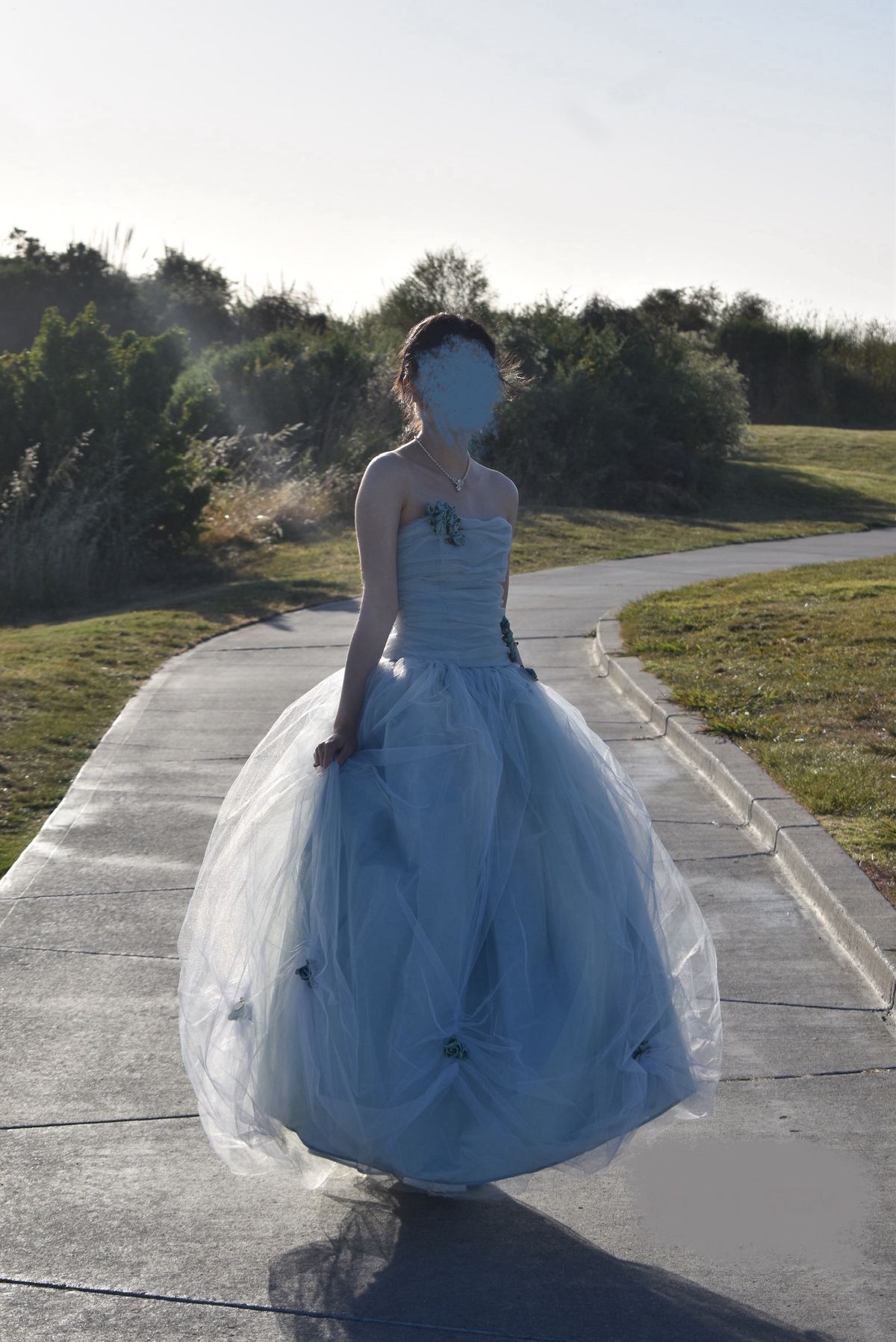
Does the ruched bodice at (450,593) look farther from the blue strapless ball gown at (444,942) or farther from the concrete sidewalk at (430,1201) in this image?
the concrete sidewalk at (430,1201)

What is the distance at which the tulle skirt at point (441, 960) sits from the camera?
3.16 m

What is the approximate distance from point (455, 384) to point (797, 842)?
→ 3.26 metres

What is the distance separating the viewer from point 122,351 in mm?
17594

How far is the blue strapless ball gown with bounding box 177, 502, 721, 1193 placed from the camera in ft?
10.4

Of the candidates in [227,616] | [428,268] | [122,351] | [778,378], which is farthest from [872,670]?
[778,378]

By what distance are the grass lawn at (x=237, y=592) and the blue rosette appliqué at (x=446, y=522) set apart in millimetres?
3505

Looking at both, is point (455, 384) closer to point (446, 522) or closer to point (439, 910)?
point (446, 522)

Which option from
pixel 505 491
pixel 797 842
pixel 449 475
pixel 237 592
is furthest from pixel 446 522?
pixel 237 592

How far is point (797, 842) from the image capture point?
6105mm

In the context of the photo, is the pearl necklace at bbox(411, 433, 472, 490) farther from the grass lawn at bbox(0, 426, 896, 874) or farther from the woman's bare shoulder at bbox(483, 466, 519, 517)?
the grass lawn at bbox(0, 426, 896, 874)

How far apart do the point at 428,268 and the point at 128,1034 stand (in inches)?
1358

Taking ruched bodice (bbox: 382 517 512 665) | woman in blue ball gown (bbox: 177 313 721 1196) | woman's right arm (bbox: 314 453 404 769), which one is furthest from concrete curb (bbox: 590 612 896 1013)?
woman's right arm (bbox: 314 453 404 769)

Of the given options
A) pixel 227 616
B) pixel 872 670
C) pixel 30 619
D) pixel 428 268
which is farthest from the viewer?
pixel 428 268

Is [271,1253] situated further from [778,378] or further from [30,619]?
[778,378]
